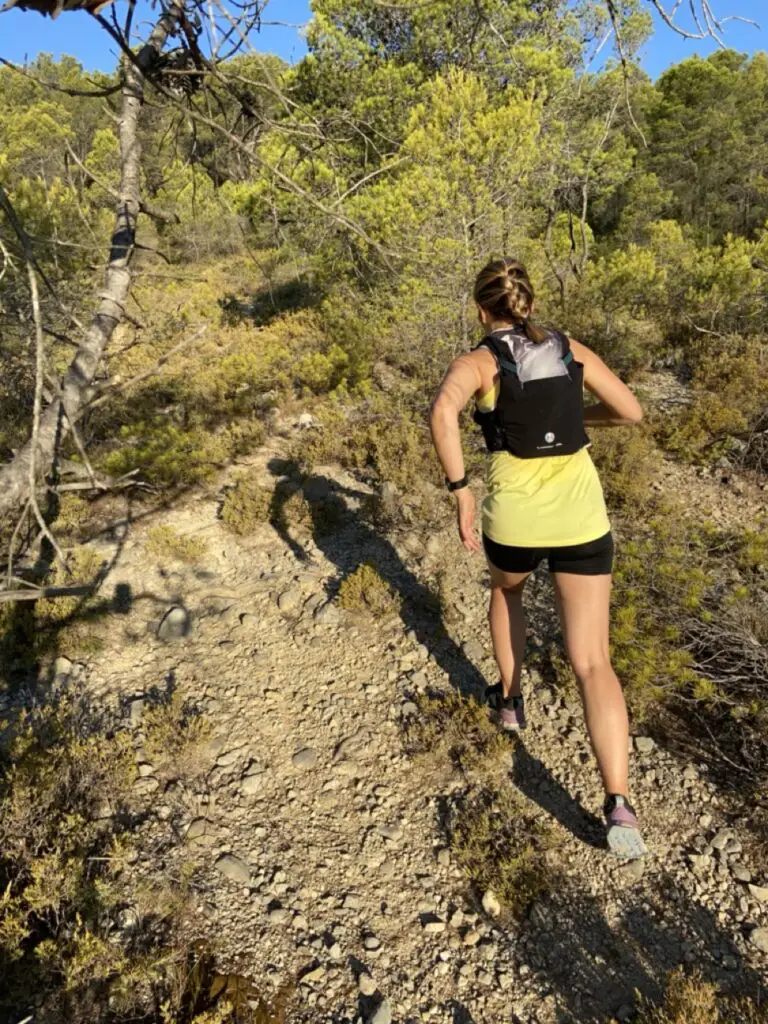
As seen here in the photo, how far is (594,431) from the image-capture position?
548 cm

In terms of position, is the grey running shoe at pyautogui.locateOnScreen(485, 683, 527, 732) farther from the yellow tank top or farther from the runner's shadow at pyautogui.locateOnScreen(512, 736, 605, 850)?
the yellow tank top

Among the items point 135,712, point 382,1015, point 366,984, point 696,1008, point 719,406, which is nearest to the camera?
point 696,1008

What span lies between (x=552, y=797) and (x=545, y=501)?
4.81 ft

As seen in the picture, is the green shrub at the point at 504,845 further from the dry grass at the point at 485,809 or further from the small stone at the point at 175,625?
the small stone at the point at 175,625

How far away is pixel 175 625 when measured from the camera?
3.84 metres

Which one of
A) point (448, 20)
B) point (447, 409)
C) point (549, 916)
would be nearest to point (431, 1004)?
point (549, 916)

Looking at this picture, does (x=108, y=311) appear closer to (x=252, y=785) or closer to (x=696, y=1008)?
(x=252, y=785)

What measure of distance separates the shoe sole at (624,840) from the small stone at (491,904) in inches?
20.2

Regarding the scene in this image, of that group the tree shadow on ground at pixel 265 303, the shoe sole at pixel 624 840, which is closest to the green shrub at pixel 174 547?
the shoe sole at pixel 624 840

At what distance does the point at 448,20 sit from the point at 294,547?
8605mm

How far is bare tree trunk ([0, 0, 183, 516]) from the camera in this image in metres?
1.26

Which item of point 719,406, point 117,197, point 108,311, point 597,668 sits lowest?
point 597,668

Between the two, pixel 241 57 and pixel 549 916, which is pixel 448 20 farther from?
pixel 549 916

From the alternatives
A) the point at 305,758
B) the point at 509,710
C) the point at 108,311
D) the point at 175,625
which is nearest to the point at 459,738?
the point at 509,710
